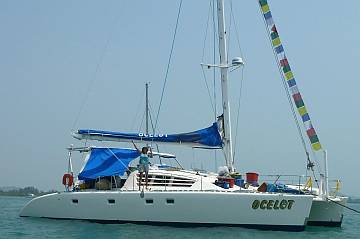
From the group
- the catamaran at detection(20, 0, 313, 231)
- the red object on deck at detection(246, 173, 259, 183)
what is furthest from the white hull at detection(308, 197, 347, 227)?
the catamaran at detection(20, 0, 313, 231)

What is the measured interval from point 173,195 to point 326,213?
5.80 meters

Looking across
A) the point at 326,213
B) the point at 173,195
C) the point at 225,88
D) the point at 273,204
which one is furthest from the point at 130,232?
the point at 326,213

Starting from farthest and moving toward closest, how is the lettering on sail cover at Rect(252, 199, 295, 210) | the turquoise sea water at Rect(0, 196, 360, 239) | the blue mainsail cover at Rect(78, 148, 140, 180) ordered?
the blue mainsail cover at Rect(78, 148, 140, 180), the lettering on sail cover at Rect(252, 199, 295, 210), the turquoise sea water at Rect(0, 196, 360, 239)

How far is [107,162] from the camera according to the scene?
854 inches

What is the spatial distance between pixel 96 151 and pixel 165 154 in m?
3.08

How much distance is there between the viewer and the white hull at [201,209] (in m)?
19.0

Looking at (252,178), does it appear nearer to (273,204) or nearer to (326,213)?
(273,204)

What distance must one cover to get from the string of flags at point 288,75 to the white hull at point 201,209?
321 centimetres

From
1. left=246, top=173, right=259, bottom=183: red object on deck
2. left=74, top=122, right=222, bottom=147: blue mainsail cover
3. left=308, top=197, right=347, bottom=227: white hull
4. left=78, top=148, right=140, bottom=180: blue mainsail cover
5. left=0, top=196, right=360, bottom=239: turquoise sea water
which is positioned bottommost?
left=0, top=196, right=360, bottom=239: turquoise sea water

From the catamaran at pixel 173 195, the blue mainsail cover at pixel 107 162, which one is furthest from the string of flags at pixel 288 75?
the blue mainsail cover at pixel 107 162

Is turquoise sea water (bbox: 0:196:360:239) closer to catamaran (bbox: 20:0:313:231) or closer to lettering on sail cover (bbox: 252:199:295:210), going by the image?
catamaran (bbox: 20:0:313:231)

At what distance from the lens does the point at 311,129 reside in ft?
70.7

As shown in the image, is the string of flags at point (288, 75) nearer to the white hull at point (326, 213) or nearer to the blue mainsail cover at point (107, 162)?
the white hull at point (326, 213)

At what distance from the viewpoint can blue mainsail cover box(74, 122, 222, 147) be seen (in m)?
22.8
